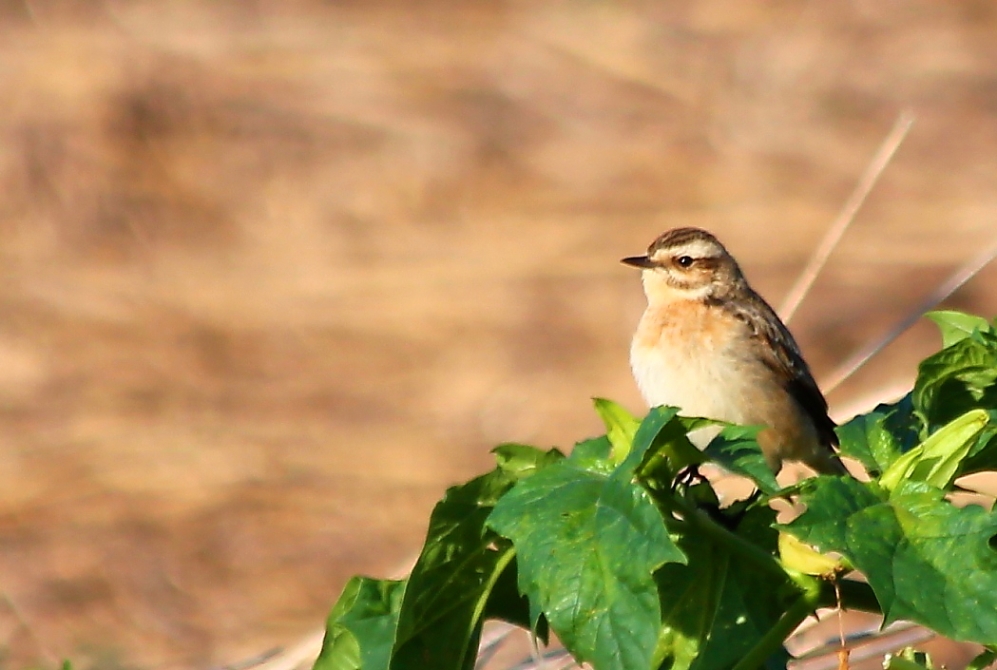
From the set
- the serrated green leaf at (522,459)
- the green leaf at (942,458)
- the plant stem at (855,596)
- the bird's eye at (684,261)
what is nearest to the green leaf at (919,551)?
the green leaf at (942,458)

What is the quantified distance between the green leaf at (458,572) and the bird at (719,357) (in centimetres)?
328

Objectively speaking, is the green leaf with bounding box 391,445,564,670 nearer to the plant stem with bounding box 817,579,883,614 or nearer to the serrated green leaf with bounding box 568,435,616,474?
the serrated green leaf with bounding box 568,435,616,474

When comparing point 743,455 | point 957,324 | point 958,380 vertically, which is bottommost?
point 743,455

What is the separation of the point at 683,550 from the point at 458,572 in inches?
15.1

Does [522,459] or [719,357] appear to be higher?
[719,357]

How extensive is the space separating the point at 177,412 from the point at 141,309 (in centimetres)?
135

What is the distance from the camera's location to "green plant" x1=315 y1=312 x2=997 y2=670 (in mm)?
2428

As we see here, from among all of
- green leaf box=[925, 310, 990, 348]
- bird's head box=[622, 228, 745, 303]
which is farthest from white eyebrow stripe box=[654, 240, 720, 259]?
green leaf box=[925, 310, 990, 348]

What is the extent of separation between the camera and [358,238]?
48.6 ft

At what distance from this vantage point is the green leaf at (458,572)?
2.71 metres

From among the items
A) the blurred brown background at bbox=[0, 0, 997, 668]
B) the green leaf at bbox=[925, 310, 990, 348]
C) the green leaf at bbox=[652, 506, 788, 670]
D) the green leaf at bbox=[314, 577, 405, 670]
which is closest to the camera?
the green leaf at bbox=[652, 506, 788, 670]

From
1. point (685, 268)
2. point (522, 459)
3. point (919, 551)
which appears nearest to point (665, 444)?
point (522, 459)

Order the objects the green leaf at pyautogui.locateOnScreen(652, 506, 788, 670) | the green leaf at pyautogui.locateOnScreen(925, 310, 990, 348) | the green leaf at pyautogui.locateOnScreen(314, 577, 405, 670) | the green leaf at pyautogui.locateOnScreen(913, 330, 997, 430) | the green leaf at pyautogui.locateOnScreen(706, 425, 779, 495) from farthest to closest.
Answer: the green leaf at pyautogui.locateOnScreen(925, 310, 990, 348) → the green leaf at pyautogui.locateOnScreen(913, 330, 997, 430) → the green leaf at pyautogui.locateOnScreen(314, 577, 405, 670) → the green leaf at pyautogui.locateOnScreen(652, 506, 788, 670) → the green leaf at pyautogui.locateOnScreen(706, 425, 779, 495)

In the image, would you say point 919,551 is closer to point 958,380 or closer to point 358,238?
point 958,380
